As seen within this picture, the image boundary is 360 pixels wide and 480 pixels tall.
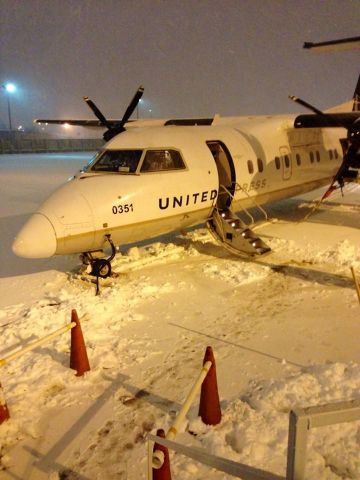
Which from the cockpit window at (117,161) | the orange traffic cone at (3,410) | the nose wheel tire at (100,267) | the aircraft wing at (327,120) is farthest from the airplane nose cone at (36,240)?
the aircraft wing at (327,120)

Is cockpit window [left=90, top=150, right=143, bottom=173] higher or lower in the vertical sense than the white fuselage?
higher

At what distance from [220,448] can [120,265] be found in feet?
20.2

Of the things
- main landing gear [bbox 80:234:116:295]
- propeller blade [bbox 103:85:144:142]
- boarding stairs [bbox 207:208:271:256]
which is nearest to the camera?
main landing gear [bbox 80:234:116:295]

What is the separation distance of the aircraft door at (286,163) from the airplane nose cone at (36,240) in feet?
26.2

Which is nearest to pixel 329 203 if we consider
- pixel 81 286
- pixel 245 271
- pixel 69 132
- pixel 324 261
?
pixel 324 261

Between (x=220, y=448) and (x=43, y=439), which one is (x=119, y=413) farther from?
(x=220, y=448)

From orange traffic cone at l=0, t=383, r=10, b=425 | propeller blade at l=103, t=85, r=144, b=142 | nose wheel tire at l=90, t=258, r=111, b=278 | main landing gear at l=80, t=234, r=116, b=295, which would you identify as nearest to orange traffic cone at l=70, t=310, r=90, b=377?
orange traffic cone at l=0, t=383, r=10, b=425

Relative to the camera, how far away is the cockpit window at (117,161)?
8684mm

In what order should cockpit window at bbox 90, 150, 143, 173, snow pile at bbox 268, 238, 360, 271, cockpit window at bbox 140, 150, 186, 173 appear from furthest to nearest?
snow pile at bbox 268, 238, 360, 271 → cockpit window at bbox 140, 150, 186, 173 → cockpit window at bbox 90, 150, 143, 173

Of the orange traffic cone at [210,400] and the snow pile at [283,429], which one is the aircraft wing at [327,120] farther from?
the orange traffic cone at [210,400]

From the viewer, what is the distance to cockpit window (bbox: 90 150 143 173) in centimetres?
868

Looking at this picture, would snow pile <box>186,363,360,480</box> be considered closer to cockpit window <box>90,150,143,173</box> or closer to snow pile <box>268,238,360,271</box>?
snow pile <box>268,238,360,271</box>

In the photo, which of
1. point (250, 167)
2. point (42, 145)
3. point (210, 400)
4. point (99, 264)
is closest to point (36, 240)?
point (99, 264)

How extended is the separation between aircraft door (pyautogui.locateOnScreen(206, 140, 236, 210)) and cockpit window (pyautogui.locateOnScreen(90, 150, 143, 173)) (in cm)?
257
